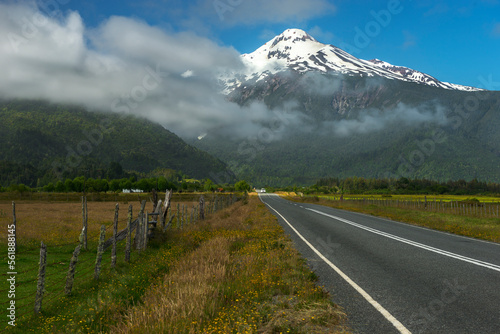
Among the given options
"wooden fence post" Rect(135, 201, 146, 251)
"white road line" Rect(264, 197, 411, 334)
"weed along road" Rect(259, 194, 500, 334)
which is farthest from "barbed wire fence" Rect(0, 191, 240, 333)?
"white road line" Rect(264, 197, 411, 334)

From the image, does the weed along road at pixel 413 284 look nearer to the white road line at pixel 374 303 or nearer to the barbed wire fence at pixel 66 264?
the white road line at pixel 374 303

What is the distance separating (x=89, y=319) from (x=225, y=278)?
2762 mm

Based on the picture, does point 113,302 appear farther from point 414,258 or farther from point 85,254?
point 85,254

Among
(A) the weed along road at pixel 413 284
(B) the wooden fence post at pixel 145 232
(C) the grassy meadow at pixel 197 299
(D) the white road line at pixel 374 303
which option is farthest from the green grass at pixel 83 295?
(D) the white road line at pixel 374 303

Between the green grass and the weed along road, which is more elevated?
the weed along road

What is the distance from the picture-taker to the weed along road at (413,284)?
492cm

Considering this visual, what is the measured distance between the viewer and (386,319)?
16.5ft

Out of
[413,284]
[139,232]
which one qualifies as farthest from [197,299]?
[139,232]

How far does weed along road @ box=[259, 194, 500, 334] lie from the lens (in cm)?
492

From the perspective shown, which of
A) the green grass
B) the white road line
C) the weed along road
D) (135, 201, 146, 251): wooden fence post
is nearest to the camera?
the white road line

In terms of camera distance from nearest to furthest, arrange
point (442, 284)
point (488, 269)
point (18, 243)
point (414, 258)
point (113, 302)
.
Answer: point (113, 302) → point (442, 284) → point (488, 269) → point (414, 258) → point (18, 243)

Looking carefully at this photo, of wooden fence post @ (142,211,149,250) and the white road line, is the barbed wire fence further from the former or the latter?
the white road line

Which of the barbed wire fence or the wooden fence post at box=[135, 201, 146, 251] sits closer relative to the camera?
the barbed wire fence

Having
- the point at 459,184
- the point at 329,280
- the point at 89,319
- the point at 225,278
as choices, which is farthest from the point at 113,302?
the point at 459,184
